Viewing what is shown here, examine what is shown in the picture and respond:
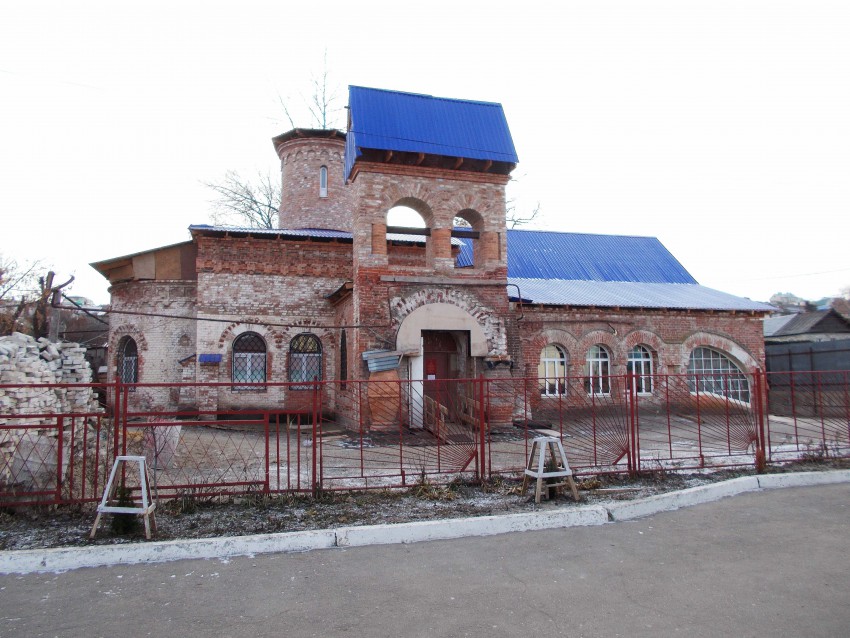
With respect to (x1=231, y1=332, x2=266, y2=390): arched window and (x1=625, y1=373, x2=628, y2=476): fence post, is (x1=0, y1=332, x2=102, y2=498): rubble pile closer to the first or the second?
(x1=231, y1=332, x2=266, y2=390): arched window

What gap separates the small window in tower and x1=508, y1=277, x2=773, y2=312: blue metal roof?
7.73 metres

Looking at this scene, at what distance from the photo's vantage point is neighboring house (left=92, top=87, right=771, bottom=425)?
14.6 m

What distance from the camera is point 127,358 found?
1856 cm

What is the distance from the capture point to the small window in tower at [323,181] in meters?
22.2

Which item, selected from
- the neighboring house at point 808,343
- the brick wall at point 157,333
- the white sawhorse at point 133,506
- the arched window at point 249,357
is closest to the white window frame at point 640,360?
the neighboring house at point 808,343

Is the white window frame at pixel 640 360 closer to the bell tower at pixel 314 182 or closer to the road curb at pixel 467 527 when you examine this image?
the bell tower at pixel 314 182

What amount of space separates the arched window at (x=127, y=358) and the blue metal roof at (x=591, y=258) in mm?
12861

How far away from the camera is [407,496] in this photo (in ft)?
25.0

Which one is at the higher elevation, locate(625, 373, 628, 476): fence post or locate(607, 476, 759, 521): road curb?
locate(625, 373, 628, 476): fence post

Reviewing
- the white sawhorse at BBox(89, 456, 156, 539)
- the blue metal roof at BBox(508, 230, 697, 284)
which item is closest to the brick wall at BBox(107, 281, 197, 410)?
the blue metal roof at BBox(508, 230, 697, 284)

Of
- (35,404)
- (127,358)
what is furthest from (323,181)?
(35,404)

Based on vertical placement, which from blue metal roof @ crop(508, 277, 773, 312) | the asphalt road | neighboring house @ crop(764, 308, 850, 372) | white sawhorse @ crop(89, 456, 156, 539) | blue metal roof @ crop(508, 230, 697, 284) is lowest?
the asphalt road

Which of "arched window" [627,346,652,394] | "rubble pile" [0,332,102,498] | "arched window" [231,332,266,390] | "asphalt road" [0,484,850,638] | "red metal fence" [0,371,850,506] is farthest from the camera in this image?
"arched window" [627,346,652,394]

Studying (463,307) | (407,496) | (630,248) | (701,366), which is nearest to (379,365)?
(463,307)
